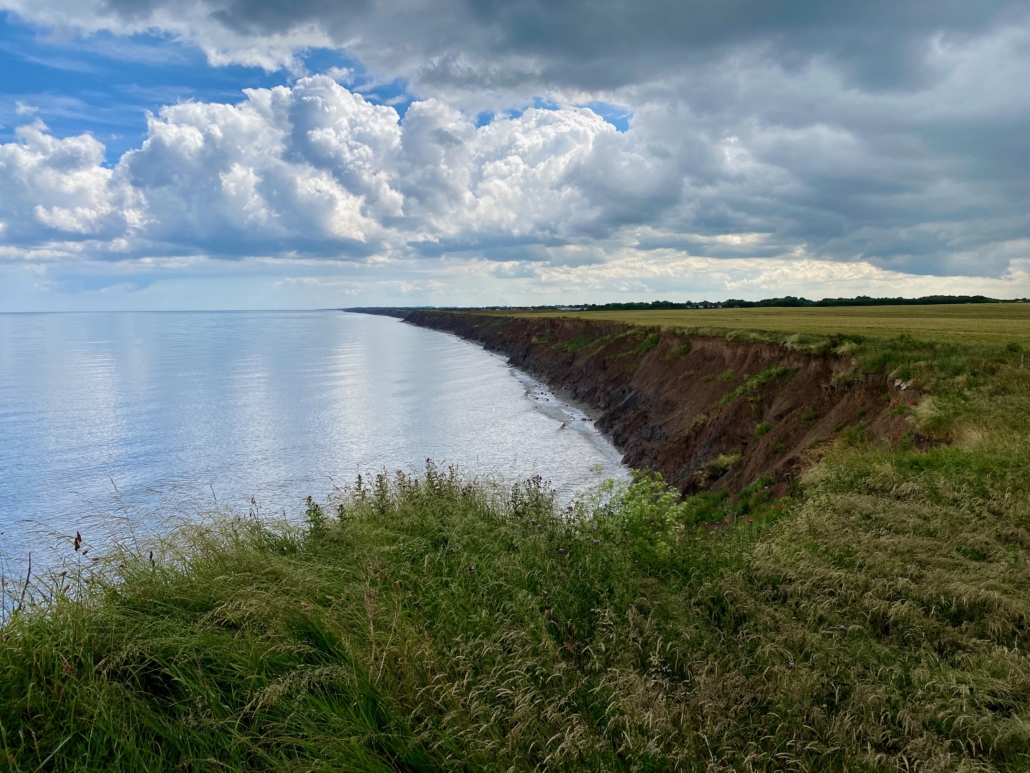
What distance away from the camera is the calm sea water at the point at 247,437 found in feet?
71.6

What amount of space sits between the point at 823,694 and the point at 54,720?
5948 millimetres

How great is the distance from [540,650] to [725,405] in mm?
23553

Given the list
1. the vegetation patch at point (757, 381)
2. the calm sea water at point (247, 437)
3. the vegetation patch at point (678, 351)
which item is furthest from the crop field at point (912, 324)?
the calm sea water at point (247, 437)

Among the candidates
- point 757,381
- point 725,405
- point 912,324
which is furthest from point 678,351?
point 912,324

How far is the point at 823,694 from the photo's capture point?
482 cm

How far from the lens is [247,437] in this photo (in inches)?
1265

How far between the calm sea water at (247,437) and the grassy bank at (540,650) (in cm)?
591

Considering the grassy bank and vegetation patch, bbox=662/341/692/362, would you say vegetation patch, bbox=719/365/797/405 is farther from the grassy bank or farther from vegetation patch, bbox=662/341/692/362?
the grassy bank

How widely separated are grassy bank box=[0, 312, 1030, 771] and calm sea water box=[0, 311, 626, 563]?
5905 mm

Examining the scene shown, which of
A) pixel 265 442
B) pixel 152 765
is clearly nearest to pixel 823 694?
pixel 152 765

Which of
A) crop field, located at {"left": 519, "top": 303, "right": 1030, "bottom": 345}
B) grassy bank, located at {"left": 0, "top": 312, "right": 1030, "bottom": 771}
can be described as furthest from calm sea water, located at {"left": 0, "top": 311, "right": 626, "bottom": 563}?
crop field, located at {"left": 519, "top": 303, "right": 1030, "bottom": 345}

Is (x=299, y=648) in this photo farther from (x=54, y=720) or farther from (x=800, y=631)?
(x=800, y=631)

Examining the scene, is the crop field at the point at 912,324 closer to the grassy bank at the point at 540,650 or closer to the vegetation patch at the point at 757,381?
the vegetation patch at the point at 757,381

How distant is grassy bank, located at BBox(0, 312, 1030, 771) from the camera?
4156 millimetres
